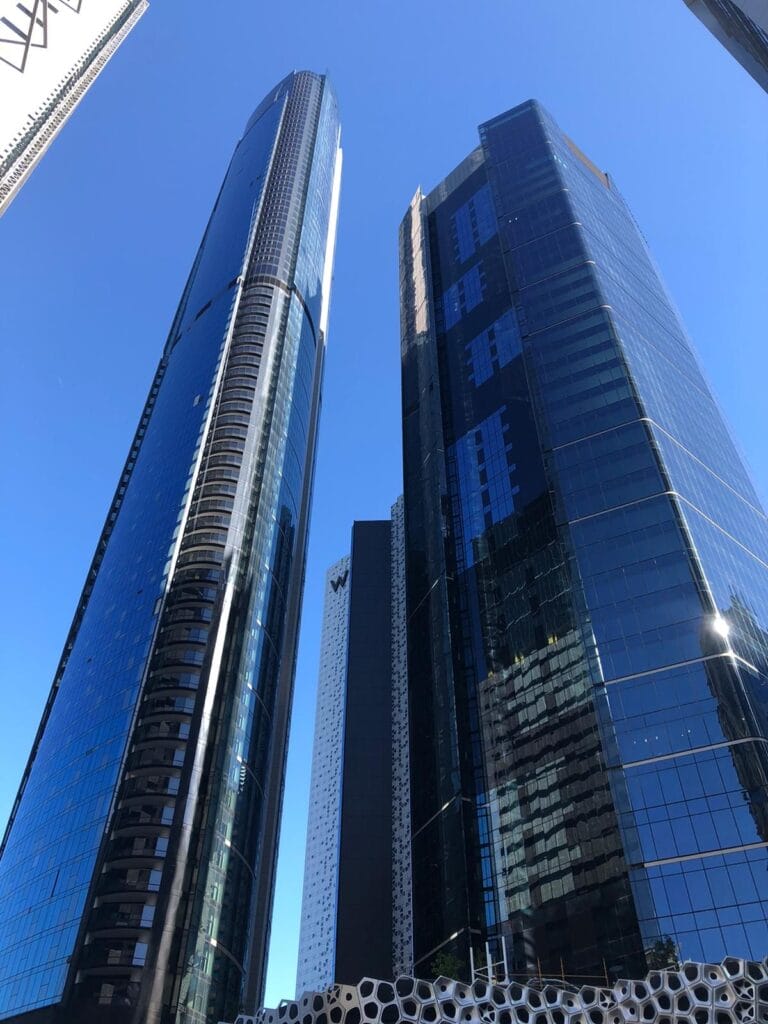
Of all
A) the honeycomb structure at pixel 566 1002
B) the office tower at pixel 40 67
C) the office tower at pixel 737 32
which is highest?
the office tower at pixel 737 32

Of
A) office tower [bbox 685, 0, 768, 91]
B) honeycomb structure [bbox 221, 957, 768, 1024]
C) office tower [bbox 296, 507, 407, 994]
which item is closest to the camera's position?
honeycomb structure [bbox 221, 957, 768, 1024]

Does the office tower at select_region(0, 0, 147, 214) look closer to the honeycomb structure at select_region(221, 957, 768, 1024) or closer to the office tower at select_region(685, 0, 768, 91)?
the office tower at select_region(685, 0, 768, 91)

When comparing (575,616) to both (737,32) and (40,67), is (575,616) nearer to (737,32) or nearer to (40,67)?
(737,32)

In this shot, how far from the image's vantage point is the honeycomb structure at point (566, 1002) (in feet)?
133

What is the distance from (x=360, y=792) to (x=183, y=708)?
4325 cm

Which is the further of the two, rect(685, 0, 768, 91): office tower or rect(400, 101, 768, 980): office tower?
rect(400, 101, 768, 980): office tower

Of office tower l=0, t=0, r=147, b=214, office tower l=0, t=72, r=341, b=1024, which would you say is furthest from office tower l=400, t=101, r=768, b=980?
office tower l=0, t=0, r=147, b=214

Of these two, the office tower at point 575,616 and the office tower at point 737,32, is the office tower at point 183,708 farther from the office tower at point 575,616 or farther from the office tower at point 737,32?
the office tower at point 737,32

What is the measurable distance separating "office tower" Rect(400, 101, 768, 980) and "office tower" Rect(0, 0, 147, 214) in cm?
6634

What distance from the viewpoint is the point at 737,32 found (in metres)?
44.8

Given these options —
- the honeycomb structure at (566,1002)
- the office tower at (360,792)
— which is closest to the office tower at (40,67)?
the honeycomb structure at (566,1002)

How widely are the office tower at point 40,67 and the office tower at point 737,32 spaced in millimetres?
29270

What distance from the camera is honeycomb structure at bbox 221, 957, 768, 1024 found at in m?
40.6

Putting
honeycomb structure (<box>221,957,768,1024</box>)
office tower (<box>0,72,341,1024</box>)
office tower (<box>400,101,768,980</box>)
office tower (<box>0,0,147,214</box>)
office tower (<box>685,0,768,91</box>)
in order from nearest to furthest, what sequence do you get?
office tower (<box>0,0,147,214</box>) < honeycomb structure (<box>221,957,768,1024</box>) < office tower (<box>685,0,768,91</box>) < office tower (<box>400,101,768,980</box>) < office tower (<box>0,72,341,1024</box>)
